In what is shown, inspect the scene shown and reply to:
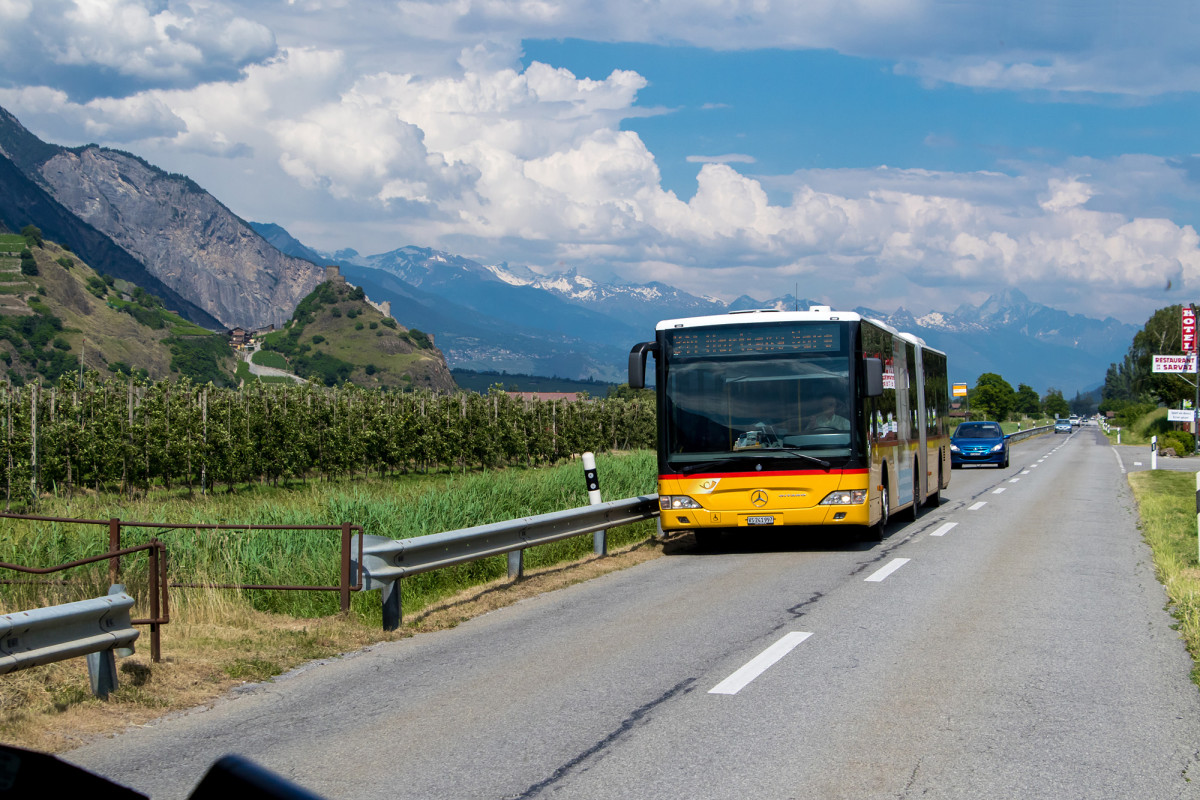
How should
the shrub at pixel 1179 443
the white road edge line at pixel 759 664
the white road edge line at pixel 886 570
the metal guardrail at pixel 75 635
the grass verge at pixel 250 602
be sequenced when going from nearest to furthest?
the metal guardrail at pixel 75 635 < the grass verge at pixel 250 602 < the white road edge line at pixel 759 664 < the white road edge line at pixel 886 570 < the shrub at pixel 1179 443

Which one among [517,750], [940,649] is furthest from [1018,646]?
[517,750]

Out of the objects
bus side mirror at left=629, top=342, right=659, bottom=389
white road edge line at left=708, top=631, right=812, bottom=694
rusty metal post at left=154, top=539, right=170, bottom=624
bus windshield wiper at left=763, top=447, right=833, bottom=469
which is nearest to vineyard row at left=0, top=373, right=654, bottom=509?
bus side mirror at left=629, top=342, right=659, bottom=389

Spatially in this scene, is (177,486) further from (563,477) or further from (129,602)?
(129,602)

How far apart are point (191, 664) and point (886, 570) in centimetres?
772

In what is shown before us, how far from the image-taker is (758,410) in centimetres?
1389

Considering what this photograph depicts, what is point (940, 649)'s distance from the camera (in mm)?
7844

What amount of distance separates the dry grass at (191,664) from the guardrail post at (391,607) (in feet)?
0.29

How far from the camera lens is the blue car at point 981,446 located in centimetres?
4016

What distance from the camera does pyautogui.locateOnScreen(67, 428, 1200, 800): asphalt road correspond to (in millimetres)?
4914

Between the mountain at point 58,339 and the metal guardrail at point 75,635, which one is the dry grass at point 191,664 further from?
the mountain at point 58,339

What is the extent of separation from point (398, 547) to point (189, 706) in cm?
271

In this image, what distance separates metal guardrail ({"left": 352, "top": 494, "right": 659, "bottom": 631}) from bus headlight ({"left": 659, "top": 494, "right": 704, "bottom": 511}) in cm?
67

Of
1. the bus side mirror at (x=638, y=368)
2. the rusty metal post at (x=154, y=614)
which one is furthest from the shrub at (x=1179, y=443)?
the rusty metal post at (x=154, y=614)

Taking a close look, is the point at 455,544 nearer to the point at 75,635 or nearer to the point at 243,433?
the point at 75,635
